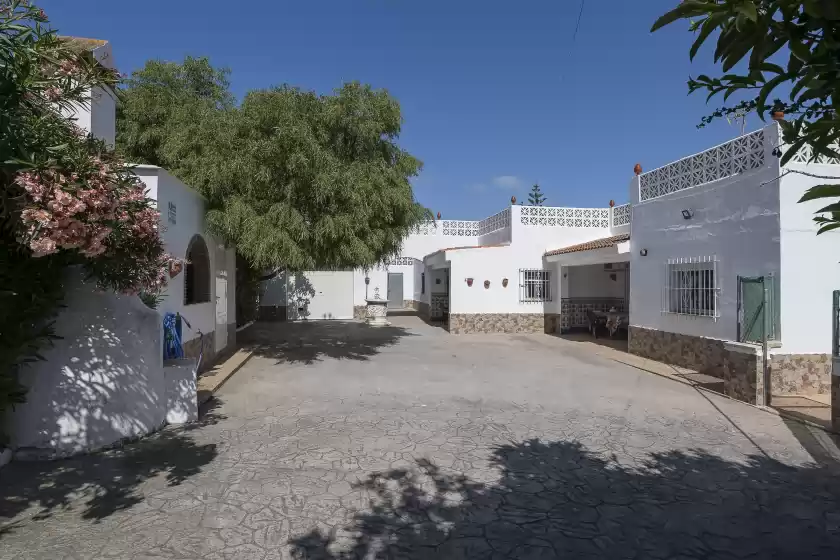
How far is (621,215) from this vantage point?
18109mm

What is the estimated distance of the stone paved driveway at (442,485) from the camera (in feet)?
12.0

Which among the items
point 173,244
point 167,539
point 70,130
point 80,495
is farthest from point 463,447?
point 173,244

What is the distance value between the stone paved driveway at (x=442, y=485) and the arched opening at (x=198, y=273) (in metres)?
2.46

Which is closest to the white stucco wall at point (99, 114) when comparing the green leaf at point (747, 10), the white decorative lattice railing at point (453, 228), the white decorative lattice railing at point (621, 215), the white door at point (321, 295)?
the green leaf at point (747, 10)

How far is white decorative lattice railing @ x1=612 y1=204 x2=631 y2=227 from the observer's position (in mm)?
17745

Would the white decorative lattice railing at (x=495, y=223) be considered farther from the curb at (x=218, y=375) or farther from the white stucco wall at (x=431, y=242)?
the curb at (x=218, y=375)

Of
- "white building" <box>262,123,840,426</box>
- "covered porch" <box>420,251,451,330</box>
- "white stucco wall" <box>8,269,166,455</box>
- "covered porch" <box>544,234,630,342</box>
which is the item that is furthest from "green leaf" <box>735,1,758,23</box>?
"covered porch" <box>420,251,451,330</box>

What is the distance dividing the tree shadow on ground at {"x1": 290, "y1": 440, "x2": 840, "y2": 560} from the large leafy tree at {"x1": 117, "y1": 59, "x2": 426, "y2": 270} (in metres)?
5.09

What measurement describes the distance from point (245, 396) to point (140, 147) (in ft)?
26.8

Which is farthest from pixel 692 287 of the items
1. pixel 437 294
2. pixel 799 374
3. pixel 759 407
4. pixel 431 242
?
pixel 431 242

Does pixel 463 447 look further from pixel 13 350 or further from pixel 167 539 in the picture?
pixel 13 350

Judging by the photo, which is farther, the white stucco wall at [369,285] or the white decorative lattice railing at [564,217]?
the white stucco wall at [369,285]

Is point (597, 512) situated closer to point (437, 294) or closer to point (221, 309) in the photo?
point (221, 309)

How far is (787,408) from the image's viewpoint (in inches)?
288
